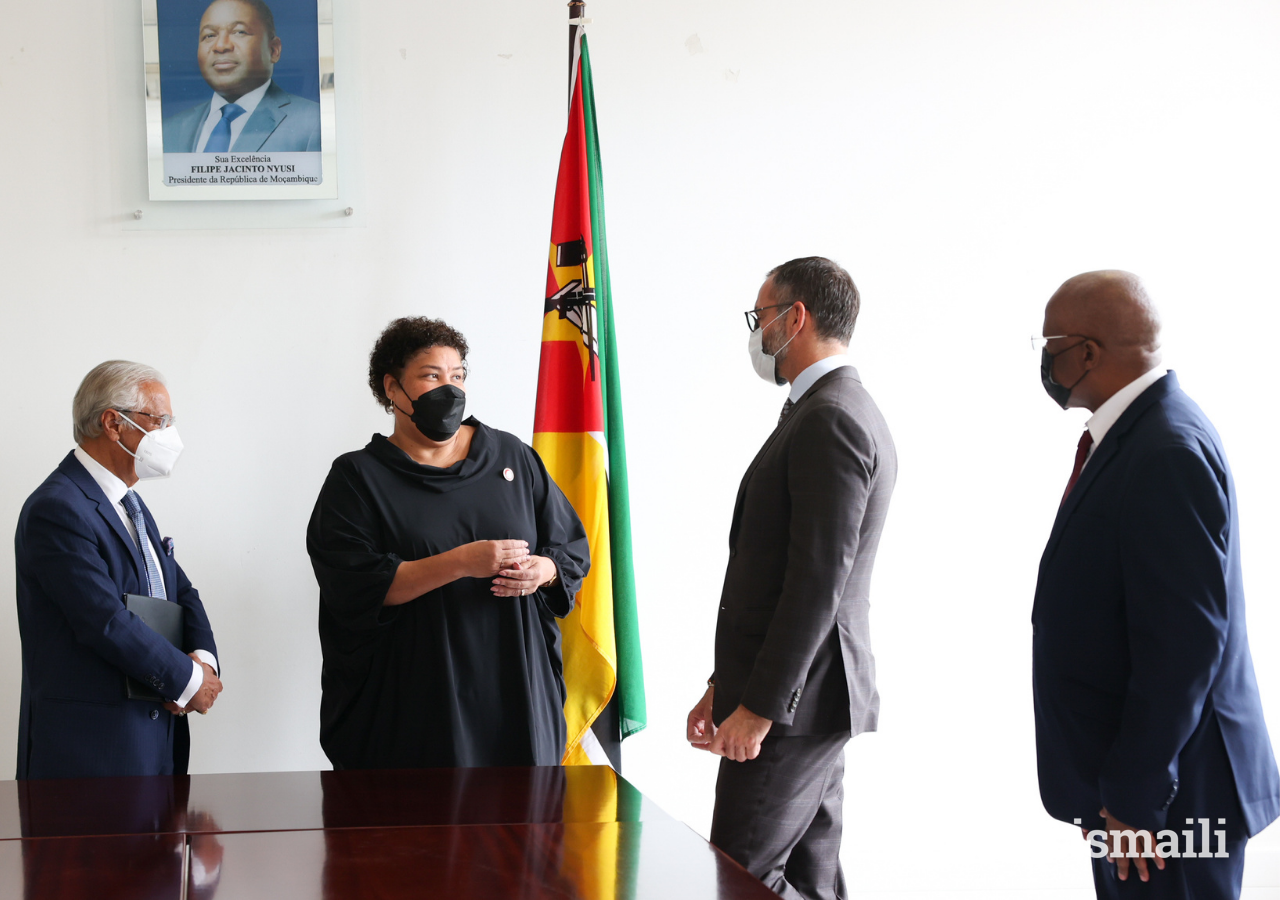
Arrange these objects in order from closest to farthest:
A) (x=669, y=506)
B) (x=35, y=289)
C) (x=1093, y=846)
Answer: (x=1093, y=846)
(x=35, y=289)
(x=669, y=506)

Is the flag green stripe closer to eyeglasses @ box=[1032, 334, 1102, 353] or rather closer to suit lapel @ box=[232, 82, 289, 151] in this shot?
suit lapel @ box=[232, 82, 289, 151]

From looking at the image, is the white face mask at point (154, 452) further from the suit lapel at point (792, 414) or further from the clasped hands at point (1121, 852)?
the clasped hands at point (1121, 852)

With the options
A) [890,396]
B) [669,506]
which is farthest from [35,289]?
[890,396]

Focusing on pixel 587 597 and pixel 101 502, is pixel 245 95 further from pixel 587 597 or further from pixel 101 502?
pixel 587 597

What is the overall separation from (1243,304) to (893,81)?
1303 millimetres

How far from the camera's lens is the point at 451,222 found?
9.27 feet

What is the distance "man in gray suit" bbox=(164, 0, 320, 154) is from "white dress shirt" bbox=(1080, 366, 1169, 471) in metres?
2.22

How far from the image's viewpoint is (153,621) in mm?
2100

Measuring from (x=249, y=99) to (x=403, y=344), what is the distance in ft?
3.57

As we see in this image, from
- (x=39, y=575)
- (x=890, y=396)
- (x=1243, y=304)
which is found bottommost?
(x=39, y=575)

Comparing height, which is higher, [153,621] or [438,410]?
[438,410]

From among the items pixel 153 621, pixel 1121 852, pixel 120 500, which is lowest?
pixel 1121 852

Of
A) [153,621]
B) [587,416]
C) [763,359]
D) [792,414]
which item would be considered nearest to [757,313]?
[763,359]

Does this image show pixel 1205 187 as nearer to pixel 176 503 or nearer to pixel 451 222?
pixel 451 222
